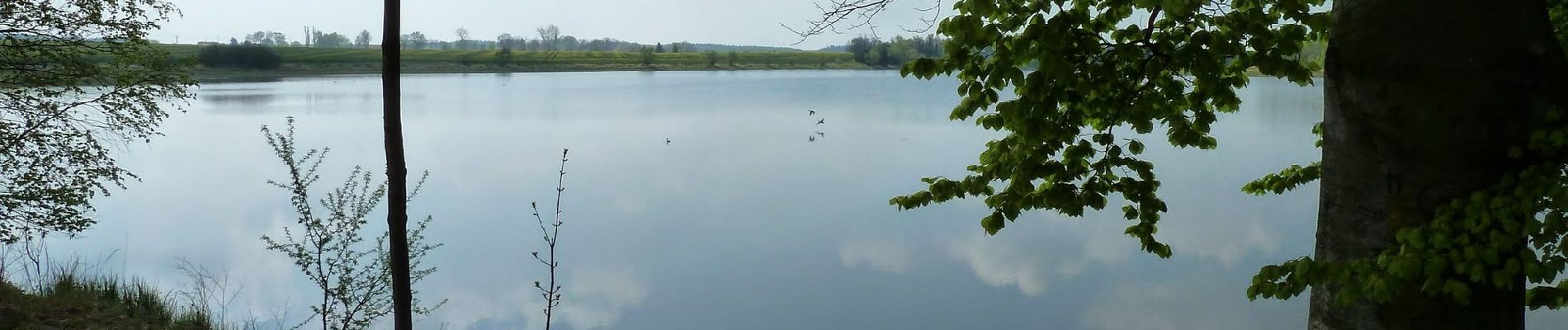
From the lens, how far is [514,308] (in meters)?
8.02

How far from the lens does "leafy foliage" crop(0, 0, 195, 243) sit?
5492mm

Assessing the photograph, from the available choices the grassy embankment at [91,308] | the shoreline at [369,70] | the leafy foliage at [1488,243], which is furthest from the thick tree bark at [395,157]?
the shoreline at [369,70]

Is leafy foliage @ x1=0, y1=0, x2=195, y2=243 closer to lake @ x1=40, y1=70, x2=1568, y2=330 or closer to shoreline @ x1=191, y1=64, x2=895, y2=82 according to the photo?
lake @ x1=40, y1=70, x2=1568, y2=330

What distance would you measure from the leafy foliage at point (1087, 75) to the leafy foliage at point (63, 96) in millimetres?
4251

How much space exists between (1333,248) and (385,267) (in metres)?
3.82

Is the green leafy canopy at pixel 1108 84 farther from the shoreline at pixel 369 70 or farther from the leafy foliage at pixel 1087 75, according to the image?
the shoreline at pixel 369 70

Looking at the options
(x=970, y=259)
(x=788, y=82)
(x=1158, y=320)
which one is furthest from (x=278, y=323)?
(x=788, y=82)

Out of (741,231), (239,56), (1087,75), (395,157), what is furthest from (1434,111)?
(239,56)

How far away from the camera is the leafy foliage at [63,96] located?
5492mm

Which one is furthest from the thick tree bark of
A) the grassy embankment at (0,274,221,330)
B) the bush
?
the bush

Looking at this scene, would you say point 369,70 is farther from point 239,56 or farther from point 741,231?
point 741,231

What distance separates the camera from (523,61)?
42.3 metres

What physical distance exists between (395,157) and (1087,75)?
6.44 feet

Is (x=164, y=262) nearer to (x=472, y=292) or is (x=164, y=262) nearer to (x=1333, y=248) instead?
(x=472, y=292)
